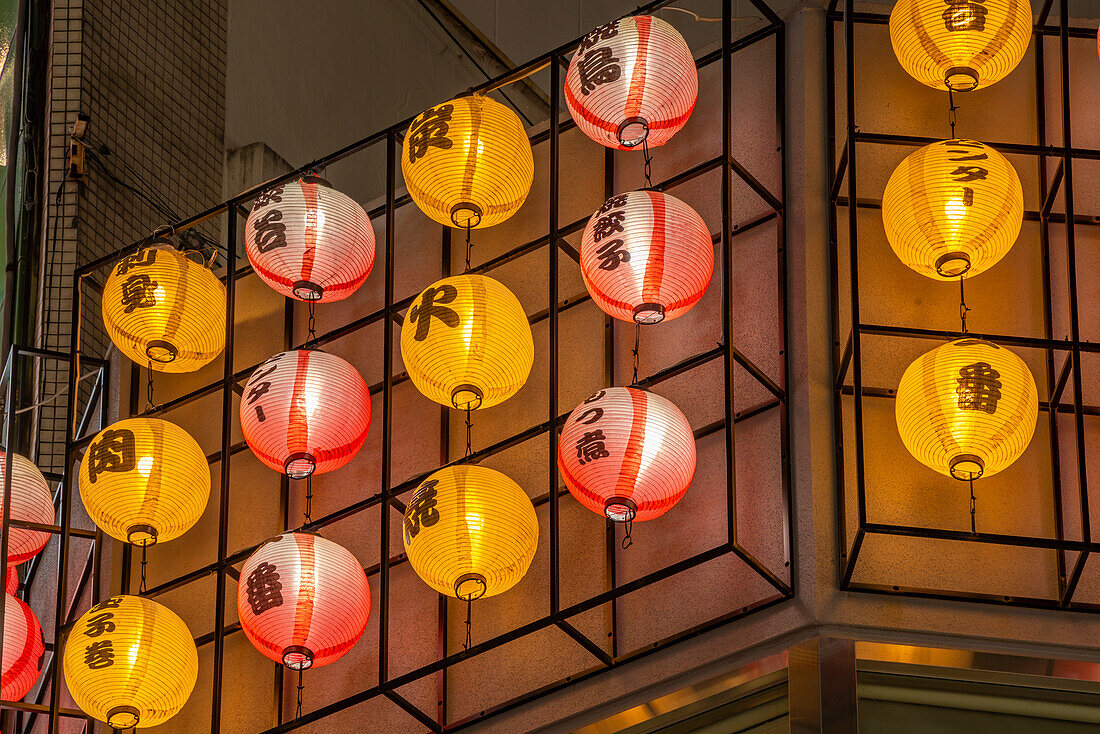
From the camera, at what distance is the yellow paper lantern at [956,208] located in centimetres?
577

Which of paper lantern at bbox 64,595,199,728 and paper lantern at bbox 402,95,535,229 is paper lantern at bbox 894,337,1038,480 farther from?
paper lantern at bbox 64,595,199,728

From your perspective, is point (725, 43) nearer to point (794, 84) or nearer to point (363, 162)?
point (794, 84)

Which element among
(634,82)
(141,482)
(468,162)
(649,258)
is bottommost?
(141,482)

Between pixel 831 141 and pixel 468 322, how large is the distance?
161 centimetres

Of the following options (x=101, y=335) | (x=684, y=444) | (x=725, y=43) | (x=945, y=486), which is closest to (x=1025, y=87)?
(x=725, y=43)

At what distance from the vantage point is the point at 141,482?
6.73 m

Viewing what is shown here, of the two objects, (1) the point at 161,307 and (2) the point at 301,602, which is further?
(1) the point at 161,307

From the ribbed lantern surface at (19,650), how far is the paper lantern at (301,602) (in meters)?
1.58

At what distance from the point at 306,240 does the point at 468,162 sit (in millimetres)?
787

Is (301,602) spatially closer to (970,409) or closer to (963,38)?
(970,409)

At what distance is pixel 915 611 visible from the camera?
225 inches

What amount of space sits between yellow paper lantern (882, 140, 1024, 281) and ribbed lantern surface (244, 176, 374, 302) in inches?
90.1

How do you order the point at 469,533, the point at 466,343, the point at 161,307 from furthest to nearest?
the point at 161,307
the point at 466,343
the point at 469,533

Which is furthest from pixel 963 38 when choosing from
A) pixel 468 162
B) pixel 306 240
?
pixel 306 240
